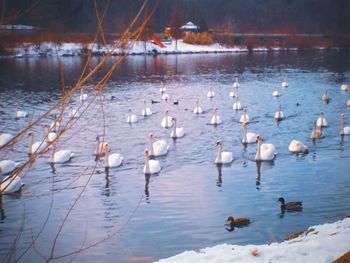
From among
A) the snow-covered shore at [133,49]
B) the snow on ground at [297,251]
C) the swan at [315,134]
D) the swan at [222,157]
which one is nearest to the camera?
the snow on ground at [297,251]

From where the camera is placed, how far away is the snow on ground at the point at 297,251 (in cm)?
637

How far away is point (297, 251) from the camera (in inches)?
261

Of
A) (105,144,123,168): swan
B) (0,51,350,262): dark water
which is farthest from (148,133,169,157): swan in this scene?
(105,144,123,168): swan

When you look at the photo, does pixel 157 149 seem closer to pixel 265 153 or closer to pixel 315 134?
pixel 265 153

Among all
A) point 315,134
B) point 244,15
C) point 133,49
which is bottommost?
point 315,134

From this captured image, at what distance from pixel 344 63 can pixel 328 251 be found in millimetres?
43656

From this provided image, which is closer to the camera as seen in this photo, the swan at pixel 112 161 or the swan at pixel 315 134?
the swan at pixel 112 161

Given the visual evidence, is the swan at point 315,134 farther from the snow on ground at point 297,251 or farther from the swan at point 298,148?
the snow on ground at point 297,251

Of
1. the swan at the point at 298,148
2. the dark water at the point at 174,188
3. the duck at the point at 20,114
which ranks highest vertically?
the duck at the point at 20,114

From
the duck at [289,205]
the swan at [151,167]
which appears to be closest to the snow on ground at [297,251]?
the duck at [289,205]

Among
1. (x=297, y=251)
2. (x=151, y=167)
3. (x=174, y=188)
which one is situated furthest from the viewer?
(x=151, y=167)

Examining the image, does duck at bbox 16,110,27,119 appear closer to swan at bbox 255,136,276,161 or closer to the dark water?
the dark water

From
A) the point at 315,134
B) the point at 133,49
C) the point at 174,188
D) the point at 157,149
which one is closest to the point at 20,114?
the point at 157,149

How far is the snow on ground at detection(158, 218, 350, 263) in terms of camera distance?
20.9ft
